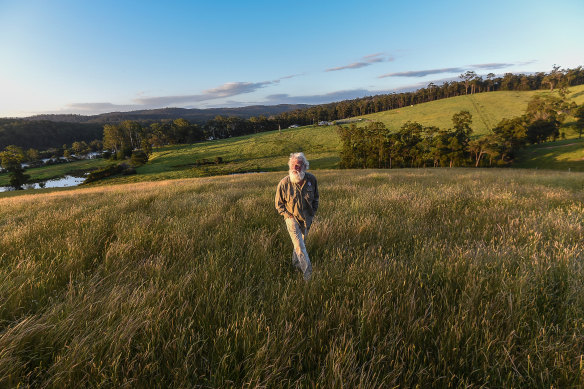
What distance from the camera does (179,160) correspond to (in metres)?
77.7

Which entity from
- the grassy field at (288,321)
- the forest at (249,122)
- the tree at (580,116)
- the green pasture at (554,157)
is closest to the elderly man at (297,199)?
the grassy field at (288,321)

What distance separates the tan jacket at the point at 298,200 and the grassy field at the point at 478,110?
82196 millimetres

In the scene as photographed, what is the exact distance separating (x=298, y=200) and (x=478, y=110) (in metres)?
112

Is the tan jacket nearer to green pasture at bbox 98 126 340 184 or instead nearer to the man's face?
the man's face

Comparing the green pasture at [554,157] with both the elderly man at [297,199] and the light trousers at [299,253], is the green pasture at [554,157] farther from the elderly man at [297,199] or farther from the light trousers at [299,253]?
the light trousers at [299,253]

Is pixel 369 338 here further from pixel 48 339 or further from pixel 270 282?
pixel 48 339

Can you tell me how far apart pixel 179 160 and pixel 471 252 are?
86256 mm

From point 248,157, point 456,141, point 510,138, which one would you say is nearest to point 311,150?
point 248,157

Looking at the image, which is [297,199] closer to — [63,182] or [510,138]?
[510,138]

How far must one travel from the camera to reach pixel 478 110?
8431cm

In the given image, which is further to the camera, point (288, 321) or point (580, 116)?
point (580, 116)

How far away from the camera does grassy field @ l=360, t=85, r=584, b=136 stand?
73144mm

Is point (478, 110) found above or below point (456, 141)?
above

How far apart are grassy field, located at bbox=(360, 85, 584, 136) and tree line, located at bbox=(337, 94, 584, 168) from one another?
7.11 metres
